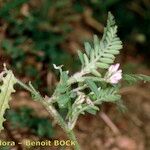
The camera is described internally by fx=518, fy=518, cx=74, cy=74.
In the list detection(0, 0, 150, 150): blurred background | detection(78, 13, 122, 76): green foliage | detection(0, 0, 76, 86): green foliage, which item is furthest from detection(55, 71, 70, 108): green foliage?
detection(0, 0, 76, 86): green foliage

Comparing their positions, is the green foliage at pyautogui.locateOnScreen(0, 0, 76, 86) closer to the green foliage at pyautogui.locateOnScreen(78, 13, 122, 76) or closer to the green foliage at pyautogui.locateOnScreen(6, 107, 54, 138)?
the green foliage at pyautogui.locateOnScreen(6, 107, 54, 138)

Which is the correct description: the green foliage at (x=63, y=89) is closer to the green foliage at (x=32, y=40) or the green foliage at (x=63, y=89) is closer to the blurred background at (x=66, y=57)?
the blurred background at (x=66, y=57)

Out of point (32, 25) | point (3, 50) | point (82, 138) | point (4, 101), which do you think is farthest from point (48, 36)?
point (4, 101)

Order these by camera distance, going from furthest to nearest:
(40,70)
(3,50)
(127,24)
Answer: (127,24) < (40,70) < (3,50)

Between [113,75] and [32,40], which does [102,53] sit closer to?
[113,75]

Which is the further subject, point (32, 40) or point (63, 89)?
point (32, 40)

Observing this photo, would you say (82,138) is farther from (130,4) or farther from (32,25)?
(130,4)

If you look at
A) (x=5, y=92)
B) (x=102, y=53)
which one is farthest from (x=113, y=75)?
(x=5, y=92)
